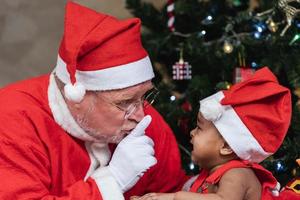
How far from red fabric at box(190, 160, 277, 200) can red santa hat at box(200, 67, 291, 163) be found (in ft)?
0.10

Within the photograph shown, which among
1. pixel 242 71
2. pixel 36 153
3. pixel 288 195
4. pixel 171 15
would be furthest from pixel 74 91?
pixel 171 15

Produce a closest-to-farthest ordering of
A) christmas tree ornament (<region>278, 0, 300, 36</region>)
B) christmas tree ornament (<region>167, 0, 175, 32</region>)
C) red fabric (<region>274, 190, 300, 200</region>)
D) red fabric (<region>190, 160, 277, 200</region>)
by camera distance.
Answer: red fabric (<region>190, 160, 277, 200</region>), red fabric (<region>274, 190, 300, 200</region>), christmas tree ornament (<region>278, 0, 300, 36</region>), christmas tree ornament (<region>167, 0, 175, 32</region>)

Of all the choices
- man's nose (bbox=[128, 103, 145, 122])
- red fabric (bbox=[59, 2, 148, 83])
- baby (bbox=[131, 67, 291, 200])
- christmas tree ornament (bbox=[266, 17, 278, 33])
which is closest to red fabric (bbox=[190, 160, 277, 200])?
baby (bbox=[131, 67, 291, 200])

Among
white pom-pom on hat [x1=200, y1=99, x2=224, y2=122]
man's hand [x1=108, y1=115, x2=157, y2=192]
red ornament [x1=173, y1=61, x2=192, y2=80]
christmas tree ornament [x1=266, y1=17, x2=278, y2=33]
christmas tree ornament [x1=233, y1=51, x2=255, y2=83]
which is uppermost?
white pom-pom on hat [x1=200, y1=99, x2=224, y2=122]

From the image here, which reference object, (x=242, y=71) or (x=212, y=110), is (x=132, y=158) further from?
(x=242, y=71)

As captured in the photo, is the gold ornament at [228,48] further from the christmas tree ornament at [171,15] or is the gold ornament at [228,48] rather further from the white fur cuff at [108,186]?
the white fur cuff at [108,186]

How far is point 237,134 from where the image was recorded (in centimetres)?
168

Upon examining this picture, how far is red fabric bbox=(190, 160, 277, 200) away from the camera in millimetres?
1695

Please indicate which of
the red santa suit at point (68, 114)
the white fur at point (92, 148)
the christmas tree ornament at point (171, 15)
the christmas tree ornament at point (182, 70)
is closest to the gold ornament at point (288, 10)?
the christmas tree ornament at point (182, 70)

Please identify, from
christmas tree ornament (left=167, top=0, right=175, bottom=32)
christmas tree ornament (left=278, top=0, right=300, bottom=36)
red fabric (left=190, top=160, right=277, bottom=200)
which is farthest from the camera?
christmas tree ornament (left=167, top=0, right=175, bottom=32)

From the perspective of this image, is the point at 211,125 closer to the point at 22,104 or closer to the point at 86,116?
the point at 86,116

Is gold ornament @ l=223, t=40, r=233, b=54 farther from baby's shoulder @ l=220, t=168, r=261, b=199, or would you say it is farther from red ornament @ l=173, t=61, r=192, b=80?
baby's shoulder @ l=220, t=168, r=261, b=199

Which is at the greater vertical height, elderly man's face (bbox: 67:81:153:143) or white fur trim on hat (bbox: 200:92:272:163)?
elderly man's face (bbox: 67:81:153:143)

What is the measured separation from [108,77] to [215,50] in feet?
2.72
